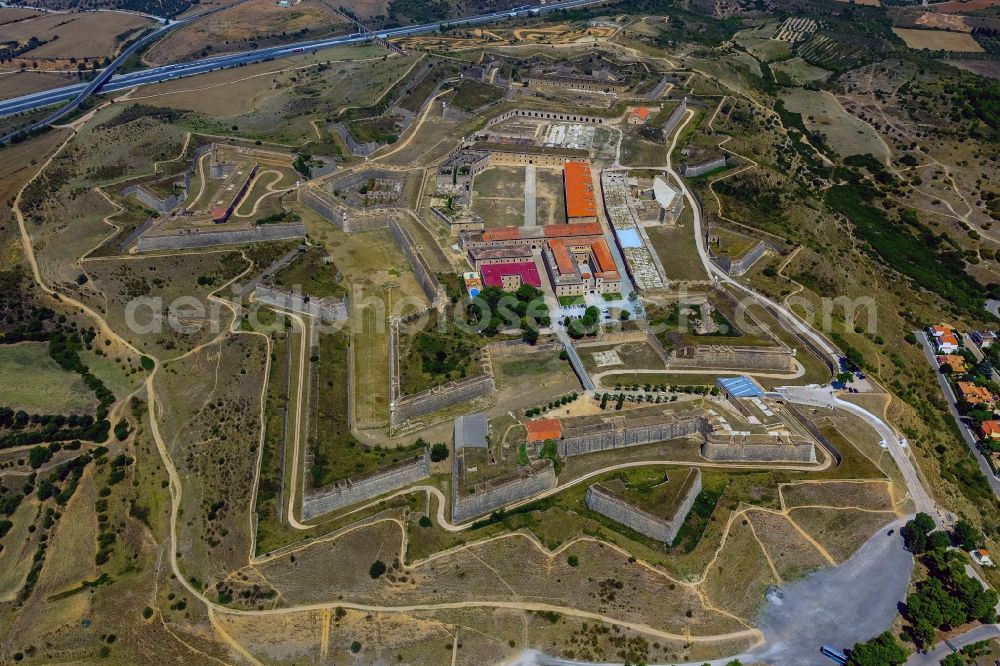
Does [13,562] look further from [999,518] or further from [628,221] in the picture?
[999,518]

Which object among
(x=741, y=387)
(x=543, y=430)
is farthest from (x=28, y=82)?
(x=741, y=387)

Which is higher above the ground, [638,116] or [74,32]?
[74,32]

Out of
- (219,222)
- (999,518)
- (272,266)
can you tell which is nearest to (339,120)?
(219,222)

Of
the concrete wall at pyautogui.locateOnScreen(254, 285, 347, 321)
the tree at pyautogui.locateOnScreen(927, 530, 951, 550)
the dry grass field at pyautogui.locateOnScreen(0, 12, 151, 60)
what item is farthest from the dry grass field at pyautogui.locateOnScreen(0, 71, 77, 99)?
the tree at pyautogui.locateOnScreen(927, 530, 951, 550)

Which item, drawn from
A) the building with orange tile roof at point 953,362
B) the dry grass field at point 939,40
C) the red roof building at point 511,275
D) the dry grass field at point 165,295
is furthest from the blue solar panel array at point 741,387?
the dry grass field at point 939,40

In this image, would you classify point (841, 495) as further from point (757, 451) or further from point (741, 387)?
point (741, 387)

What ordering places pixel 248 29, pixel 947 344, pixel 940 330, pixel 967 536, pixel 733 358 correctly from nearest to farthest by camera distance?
1. pixel 967 536
2. pixel 733 358
3. pixel 947 344
4. pixel 940 330
5. pixel 248 29

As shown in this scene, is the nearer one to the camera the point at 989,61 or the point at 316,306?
the point at 316,306

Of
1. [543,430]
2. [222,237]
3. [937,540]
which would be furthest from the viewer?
[222,237]
